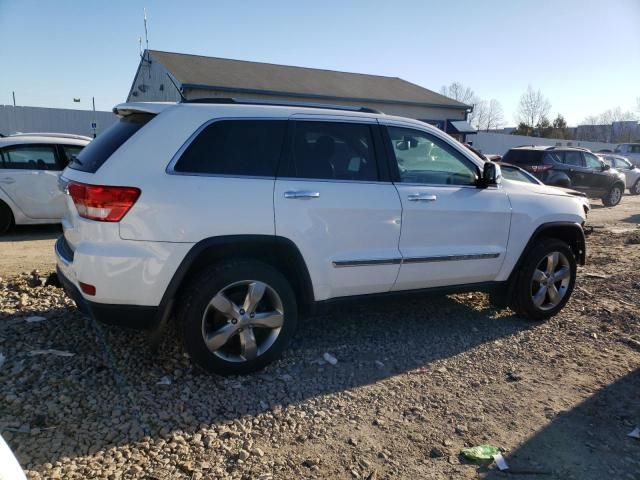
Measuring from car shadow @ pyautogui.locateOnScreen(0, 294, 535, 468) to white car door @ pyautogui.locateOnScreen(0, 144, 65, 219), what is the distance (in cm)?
432

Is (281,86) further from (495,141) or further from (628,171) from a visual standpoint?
(495,141)

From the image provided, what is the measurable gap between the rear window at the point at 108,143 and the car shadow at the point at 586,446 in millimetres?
2995

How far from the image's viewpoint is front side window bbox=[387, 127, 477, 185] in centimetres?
413

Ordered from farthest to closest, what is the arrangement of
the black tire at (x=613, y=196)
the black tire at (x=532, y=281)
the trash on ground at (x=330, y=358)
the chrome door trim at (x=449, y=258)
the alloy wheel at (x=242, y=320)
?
the black tire at (x=613, y=196), the black tire at (x=532, y=281), the chrome door trim at (x=449, y=258), the trash on ground at (x=330, y=358), the alloy wheel at (x=242, y=320)

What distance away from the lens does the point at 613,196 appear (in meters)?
16.0

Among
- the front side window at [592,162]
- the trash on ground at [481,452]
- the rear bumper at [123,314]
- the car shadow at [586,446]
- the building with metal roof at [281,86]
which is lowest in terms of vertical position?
the car shadow at [586,446]

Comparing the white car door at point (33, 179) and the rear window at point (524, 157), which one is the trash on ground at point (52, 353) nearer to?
the white car door at point (33, 179)

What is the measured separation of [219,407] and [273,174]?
160 cm

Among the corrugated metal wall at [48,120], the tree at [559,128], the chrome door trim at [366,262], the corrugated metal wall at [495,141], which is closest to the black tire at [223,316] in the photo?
the chrome door trim at [366,262]

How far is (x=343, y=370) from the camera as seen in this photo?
3.83 meters

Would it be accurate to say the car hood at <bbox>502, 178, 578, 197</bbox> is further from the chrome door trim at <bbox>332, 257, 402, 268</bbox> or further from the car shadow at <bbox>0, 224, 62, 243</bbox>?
the car shadow at <bbox>0, 224, 62, 243</bbox>

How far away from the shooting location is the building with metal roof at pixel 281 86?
2128cm

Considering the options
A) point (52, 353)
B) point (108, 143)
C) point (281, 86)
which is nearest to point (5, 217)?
point (52, 353)

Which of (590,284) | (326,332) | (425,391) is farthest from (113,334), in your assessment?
(590,284)
